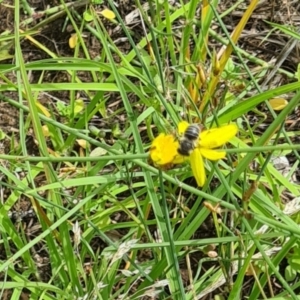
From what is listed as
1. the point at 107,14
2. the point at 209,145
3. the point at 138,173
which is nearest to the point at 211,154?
the point at 209,145

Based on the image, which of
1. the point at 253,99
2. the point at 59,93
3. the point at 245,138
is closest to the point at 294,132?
the point at 245,138

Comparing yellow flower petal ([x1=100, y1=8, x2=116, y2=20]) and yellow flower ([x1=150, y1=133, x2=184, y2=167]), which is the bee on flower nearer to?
yellow flower ([x1=150, y1=133, x2=184, y2=167])

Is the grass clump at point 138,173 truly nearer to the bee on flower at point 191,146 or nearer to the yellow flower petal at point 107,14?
the yellow flower petal at point 107,14

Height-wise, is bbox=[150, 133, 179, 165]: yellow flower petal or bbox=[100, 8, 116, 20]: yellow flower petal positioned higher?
bbox=[100, 8, 116, 20]: yellow flower petal

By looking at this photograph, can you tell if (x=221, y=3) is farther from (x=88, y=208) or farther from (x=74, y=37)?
(x=88, y=208)

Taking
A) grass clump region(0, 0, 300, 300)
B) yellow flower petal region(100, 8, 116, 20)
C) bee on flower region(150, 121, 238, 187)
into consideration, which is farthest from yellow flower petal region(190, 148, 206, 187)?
yellow flower petal region(100, 8, 116, 20)

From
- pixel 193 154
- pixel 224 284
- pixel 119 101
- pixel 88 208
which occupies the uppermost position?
pixel 193 154

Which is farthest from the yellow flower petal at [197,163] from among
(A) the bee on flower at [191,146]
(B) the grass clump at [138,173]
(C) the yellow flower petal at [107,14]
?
(C) the yellow flower petal at [107,14]

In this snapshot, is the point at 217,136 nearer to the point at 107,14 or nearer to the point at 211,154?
the point at 211,154
